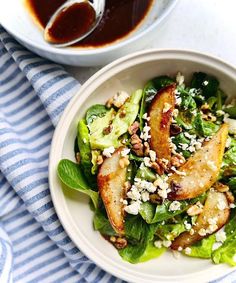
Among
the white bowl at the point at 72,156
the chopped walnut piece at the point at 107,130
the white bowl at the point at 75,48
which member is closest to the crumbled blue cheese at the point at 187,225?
the white bowl at the point at 72,156

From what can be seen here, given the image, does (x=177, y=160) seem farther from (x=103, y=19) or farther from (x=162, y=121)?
(x=103, y=19)

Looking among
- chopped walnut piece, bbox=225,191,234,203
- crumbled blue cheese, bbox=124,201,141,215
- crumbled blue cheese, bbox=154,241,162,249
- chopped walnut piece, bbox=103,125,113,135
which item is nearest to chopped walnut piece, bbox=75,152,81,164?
chopped walnut piece, bbox=103,125,113,135

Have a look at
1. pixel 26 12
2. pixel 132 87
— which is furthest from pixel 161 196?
pixel 26 12

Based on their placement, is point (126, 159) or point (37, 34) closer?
point (126, 159)

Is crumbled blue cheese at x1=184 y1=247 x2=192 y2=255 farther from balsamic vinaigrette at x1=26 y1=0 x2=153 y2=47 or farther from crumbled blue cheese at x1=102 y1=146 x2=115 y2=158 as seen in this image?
balsamic vinaigrette at x1=26 y1=0 x2=153 y2=47

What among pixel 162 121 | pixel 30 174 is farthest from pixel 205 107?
pixel 30 174

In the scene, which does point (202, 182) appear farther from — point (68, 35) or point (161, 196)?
point (68, 35)
